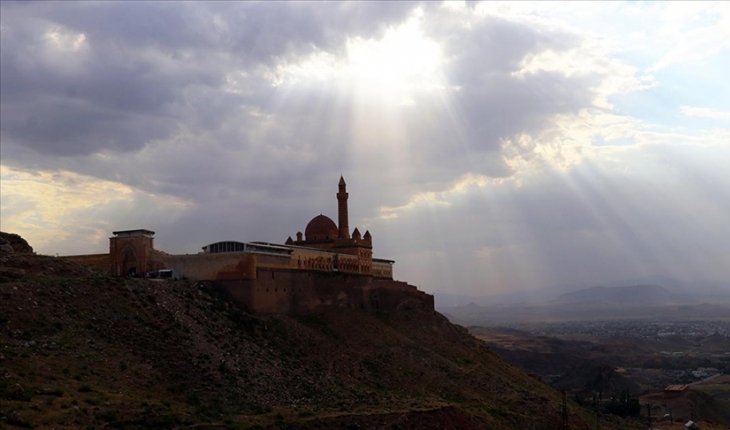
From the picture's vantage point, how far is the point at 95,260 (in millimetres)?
48688

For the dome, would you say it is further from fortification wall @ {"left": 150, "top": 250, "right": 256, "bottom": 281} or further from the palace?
fortification wall @ {"left": 150, "top": 250, "right": 256, "bottom": 281}

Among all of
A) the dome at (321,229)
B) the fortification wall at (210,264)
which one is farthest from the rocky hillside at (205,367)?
the dome at (321,229)

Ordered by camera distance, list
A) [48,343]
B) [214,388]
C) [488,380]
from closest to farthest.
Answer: [48,343] < [214,388] < [488,380]

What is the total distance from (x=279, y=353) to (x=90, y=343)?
12306 mm

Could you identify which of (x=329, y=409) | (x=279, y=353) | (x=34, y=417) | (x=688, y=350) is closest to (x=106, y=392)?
(x=34, y=417)

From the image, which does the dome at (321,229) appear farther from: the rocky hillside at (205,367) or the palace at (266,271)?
the rocky hillside at (205,367)

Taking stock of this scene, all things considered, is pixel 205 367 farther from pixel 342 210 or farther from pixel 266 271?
pixel 342 210

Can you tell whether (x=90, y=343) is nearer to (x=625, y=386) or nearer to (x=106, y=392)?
(x=106, y=392)

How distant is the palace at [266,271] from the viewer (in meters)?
47.3

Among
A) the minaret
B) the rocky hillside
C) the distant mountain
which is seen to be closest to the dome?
the minaret

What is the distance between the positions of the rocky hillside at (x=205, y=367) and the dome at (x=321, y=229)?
10376 mm

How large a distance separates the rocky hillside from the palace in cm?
130

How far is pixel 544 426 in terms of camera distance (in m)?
48.6

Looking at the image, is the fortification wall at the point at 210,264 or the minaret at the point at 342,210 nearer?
the fortification wall at the point at 210,264
